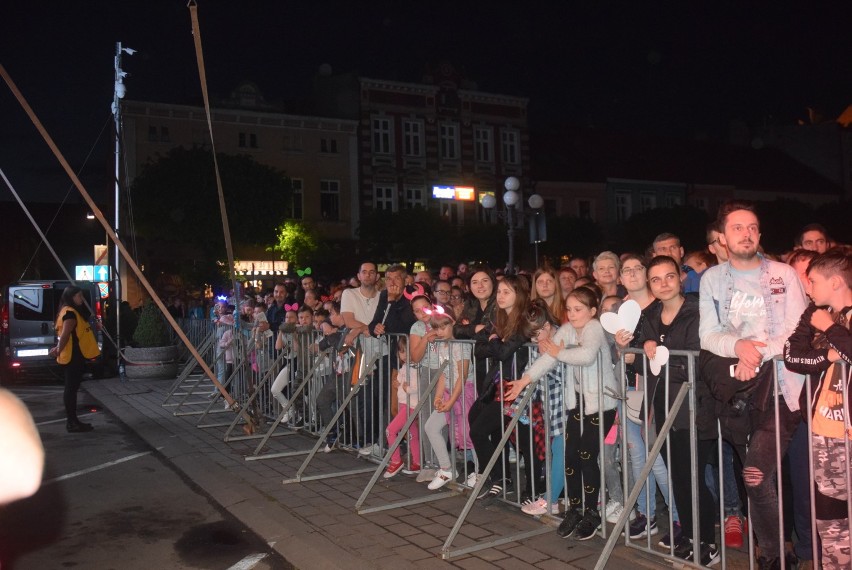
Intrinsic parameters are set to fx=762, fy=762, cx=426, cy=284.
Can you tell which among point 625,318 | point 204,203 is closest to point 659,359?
point 625,318

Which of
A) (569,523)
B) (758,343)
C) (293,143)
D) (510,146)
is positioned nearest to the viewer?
(758,343)

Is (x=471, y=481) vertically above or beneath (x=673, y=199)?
beneath

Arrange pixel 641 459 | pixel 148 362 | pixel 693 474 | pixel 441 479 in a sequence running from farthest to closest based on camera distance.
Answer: pixel 148 362 < pixel 441 479 < pixel 641 459 < pixel 693 474

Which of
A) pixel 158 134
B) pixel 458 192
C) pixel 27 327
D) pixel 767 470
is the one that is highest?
pixel 158 134

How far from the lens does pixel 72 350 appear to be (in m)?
10.3

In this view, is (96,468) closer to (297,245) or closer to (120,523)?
(120,523)

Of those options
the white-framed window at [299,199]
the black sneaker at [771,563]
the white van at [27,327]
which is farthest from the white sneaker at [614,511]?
the white-framed window at [299,199]

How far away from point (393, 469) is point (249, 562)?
2.10 m

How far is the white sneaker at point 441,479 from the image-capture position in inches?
257

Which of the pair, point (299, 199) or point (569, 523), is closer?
point (569, 523)

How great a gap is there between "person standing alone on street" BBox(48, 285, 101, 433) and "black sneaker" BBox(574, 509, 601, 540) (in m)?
7.54

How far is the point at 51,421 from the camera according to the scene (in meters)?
11.2

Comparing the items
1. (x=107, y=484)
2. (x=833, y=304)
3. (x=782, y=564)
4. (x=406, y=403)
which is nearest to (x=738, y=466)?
(x=782, y=564)

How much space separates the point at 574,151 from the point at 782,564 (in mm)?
43990
